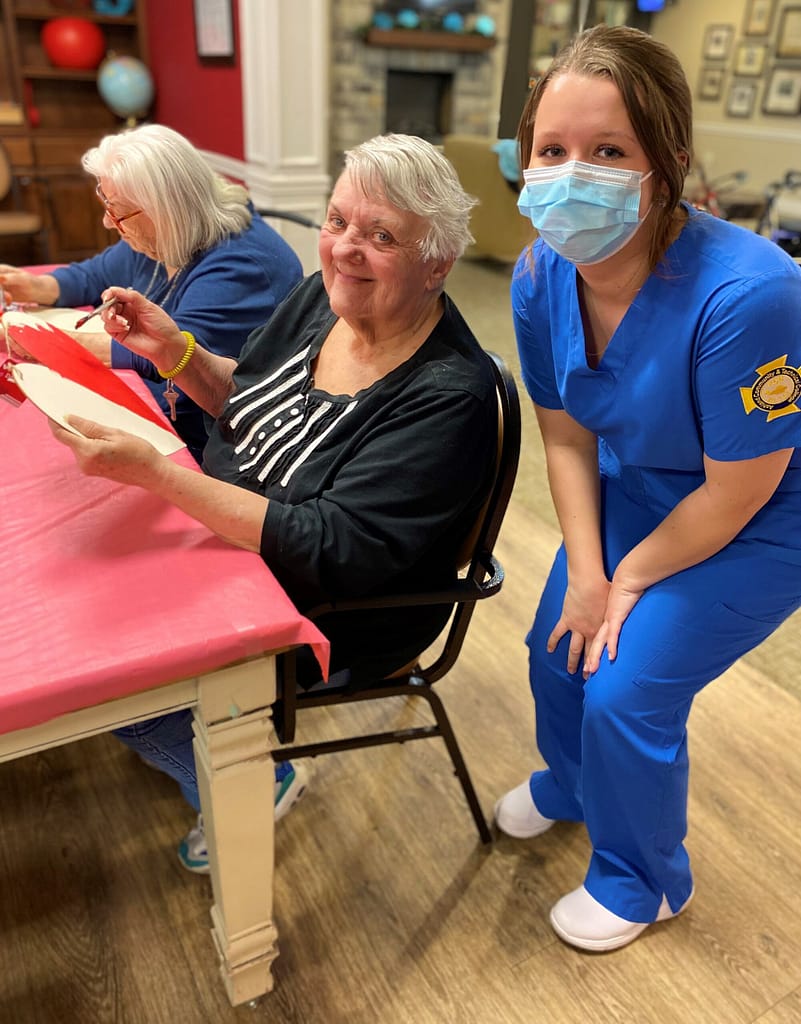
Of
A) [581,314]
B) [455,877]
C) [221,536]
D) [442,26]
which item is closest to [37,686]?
[221,536]

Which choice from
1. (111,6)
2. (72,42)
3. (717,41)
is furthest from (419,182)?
(717,41)

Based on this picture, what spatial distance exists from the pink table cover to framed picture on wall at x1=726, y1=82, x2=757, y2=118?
8348mm

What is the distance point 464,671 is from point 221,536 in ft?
3.75

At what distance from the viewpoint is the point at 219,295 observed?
1669mm

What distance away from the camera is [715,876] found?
5.09 feet

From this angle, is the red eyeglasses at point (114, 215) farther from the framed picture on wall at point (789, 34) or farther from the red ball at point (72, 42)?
the framed picture on wall at point (789, 34)

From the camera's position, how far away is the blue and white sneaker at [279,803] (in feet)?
4.87

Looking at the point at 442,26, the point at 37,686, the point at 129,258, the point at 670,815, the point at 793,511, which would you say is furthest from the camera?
the point at 442,26

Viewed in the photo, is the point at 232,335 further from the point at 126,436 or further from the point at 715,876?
the point at 715,876

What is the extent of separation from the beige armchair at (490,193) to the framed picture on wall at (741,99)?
3522mm

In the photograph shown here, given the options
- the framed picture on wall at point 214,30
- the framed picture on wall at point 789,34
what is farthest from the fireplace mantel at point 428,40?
the framed picture on wall at point 214,30

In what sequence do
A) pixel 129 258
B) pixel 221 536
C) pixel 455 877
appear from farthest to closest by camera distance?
pixel 129 258 → pixel 455 877 → pixel 221 536

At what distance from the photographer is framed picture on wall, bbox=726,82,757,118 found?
7.52m

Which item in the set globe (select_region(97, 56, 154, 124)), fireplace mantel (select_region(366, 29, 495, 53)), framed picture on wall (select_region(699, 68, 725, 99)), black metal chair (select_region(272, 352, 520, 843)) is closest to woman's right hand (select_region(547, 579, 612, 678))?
black metal chair (select_region(272, 352, 520, 843))
